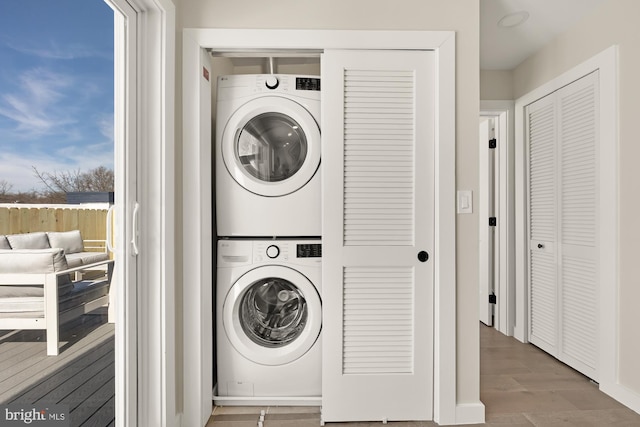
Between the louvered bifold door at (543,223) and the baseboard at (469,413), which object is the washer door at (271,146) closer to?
the baseboard at (469,413)

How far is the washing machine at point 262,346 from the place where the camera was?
2.06 metres

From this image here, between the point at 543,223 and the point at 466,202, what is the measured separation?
1.44 metres

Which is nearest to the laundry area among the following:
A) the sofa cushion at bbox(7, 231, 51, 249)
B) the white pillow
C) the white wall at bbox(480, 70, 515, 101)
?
the sofa cushion at bbox(7, 231, 51, 249)

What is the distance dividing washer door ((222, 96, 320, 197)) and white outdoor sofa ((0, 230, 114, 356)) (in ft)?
2.74

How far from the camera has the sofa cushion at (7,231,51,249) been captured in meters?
1.04

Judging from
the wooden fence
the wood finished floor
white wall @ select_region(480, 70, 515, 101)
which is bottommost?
the wood finished floor

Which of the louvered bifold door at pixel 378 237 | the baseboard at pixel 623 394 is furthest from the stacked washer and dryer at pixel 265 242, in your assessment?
the baseboard at pixel 623 394

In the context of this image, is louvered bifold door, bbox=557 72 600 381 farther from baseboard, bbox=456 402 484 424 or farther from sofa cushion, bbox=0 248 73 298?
sofa cushion, bbox=0 248 73 298

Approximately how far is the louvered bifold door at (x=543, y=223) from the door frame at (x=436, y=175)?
1354mm

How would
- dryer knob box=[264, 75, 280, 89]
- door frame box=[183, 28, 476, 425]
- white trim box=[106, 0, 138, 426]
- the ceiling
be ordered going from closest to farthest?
white trim box=[106, 0, 138, 426]
door frame box=[183, 28, 476, 425]
dryer knob box=[264, 75, 280, 89]
the ceiling

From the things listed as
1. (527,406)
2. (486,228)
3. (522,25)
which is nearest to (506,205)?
(486,228)

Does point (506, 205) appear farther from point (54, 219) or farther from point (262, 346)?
point (54, 219)

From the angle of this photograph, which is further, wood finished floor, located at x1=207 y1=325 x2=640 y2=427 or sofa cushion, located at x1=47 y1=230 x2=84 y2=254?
wood finished floor, located at x1=207 y1=325 x2=640 y2=427

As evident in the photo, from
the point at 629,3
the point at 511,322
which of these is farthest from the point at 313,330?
the point at 629,3
